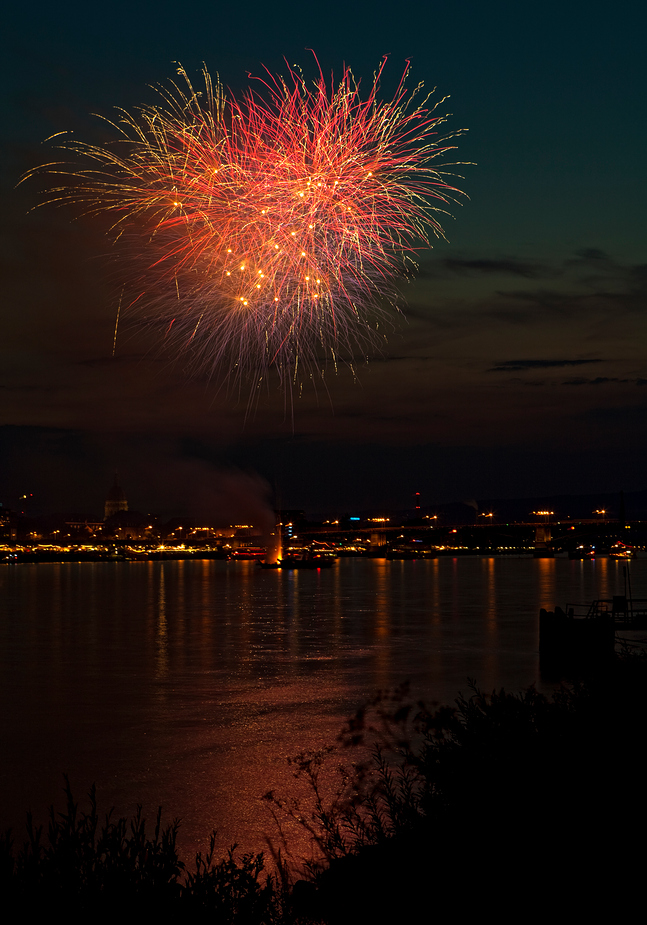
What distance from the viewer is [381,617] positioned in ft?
147

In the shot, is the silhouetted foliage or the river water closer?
the silhouetted foliage

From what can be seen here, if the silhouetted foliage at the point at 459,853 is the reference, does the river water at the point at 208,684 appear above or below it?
below

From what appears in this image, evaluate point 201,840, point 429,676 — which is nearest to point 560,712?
point 201,840

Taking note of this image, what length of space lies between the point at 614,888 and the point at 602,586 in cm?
6998

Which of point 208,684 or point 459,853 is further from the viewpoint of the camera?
point 208,684

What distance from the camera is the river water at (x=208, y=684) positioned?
43.2 ft

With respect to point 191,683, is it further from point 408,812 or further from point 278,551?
point 278,551

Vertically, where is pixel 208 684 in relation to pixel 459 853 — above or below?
below

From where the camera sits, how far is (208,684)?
2350 centimetres

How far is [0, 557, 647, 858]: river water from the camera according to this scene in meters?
13.2

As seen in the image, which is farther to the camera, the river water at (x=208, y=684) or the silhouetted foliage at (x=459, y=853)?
the river water at (x=208, y=684)

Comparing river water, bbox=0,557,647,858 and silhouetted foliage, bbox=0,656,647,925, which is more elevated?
silhouetted foliage, bbox=0,656,647,925

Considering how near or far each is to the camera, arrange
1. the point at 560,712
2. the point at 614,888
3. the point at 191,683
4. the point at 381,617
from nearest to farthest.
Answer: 1. the point at 614,888
2. the point at 560,712
3. the point at 191,683
4. the point at 381,617

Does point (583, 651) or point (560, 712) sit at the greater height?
point (560, 712)
